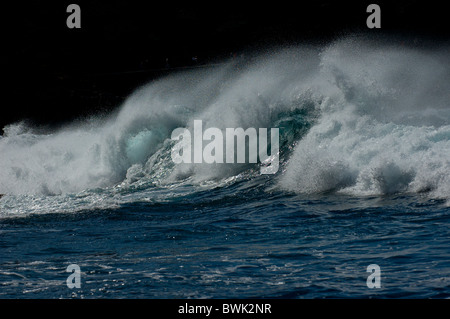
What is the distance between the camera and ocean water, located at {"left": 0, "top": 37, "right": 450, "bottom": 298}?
7133mm

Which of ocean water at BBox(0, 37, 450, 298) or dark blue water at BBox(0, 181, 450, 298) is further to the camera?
ocean water at BBox(0, 37, 450, 298)

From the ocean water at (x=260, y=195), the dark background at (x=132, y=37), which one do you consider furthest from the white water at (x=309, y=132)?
the dark background at (x=132, y=37)

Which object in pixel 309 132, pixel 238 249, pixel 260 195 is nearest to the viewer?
pixel 238 249

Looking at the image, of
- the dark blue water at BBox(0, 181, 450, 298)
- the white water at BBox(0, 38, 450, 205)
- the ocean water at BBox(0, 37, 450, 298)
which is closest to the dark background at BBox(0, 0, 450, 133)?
the white water at BBox(0, 38, 450, 205)

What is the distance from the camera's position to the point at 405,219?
9.27 m

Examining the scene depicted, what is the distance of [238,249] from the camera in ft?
27.5

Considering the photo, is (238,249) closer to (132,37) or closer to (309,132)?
(309,132)

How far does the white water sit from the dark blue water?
3.22 ft

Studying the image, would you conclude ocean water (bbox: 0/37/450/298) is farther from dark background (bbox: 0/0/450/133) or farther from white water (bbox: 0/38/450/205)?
dark background (bbox: 0/0/450/133)

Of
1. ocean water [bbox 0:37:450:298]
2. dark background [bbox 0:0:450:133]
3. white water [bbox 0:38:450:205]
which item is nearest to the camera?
ocean water [bbox 0:37:450:298]

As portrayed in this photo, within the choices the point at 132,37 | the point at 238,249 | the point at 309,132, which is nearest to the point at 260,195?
the point at 309,132

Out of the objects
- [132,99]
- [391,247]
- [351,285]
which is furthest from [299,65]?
[351,285]

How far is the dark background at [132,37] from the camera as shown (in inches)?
1211

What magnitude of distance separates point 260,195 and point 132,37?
89.9 ft
